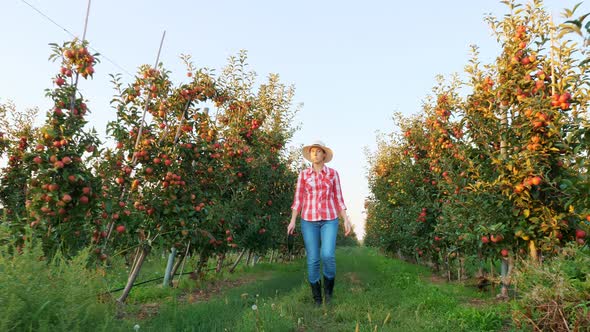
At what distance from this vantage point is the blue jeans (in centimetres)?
520

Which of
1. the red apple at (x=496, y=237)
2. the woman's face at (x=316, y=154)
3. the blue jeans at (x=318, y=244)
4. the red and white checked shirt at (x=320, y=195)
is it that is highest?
the woman's face at (x=316, y=154)

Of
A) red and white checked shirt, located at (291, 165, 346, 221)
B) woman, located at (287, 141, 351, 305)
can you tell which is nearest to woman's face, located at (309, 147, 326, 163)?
woman, located at (287, 141, 351, 305)

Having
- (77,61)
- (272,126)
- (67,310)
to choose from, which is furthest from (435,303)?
(272,126)

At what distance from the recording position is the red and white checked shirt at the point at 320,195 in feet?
17.4

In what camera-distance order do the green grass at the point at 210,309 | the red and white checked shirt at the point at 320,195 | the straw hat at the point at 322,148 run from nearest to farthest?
the green grass at the point at 210,309 → the red and white checked shirt at the point at 320,195 → the straw hat at the point at 322,148

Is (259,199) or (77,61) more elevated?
(77,61)

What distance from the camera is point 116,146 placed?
5391 millimetres

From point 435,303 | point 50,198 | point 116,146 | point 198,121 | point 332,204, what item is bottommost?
point 435,303

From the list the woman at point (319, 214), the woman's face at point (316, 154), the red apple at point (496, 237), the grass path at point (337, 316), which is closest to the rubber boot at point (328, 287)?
the woman at point (319, 214)

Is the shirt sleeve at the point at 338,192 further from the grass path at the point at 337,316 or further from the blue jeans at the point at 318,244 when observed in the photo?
the grass path at the point at 337,316

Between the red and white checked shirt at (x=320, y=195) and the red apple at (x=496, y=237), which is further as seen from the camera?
the red and white checked shirt at (x=320, y=195)

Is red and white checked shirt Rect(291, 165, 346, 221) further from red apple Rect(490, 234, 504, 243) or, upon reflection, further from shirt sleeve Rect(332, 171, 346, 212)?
red apple Rect(490, 234, 504, 243)

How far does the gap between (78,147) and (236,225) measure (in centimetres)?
429

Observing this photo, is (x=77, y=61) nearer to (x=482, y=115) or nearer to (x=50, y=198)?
(x=50, y=198)
